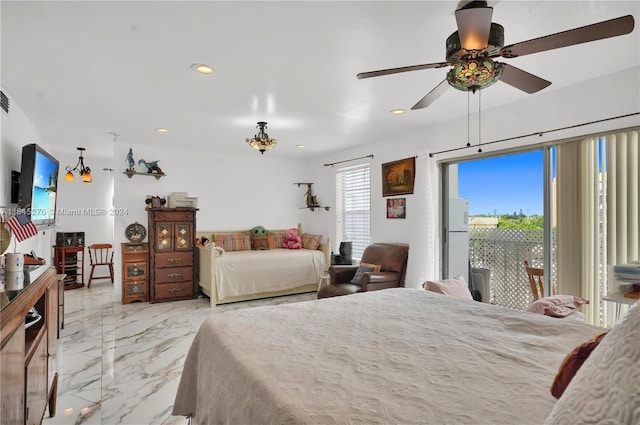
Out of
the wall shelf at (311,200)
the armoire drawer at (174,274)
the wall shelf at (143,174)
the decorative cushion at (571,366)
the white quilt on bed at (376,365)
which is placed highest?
the wall shelf at (143,174)

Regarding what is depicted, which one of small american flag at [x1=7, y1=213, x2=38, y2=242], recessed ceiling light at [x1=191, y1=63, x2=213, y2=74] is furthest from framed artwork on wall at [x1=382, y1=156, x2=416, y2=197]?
small american flag at [x1=7, y1=213, x2=38, y2=242]

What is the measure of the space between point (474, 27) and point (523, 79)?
2.20 ft

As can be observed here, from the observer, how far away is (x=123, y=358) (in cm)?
298

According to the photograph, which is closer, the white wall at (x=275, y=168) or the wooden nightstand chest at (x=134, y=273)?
the white wall at (x=275, y=168)

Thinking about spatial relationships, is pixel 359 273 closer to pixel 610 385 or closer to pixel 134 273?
pixel 134 273

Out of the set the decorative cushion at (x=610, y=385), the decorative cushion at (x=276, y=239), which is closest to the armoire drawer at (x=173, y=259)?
the decorative cushion at (x=276, y=239)

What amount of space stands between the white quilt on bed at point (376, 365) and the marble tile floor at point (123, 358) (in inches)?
27.8

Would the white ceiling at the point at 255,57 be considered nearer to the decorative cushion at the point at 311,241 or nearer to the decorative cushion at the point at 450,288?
the decorative cushion at the point at 450,288

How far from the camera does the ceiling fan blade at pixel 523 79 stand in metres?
1.83

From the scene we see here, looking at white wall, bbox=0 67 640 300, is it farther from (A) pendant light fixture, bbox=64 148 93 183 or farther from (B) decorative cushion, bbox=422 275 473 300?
(B) decorative cushion, bbox=422 275 473 300

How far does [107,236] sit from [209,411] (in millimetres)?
6432

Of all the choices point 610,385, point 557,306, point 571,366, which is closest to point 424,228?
point 557,306

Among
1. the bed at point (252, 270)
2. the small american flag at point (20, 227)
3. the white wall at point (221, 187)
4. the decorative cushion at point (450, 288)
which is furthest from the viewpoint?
the white wall at point (221, 187)

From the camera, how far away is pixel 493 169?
12.8 ft
